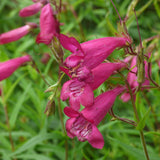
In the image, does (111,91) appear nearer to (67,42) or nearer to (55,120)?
(67,42)

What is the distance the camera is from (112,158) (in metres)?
1.73

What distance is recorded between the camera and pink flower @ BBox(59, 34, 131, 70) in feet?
2.60

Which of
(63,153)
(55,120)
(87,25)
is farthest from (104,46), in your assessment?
(87,25)

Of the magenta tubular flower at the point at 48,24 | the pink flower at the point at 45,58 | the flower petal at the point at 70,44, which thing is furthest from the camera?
the pink flower at the point at 45,58

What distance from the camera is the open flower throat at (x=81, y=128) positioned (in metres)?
0.87

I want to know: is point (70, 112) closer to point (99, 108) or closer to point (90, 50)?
point (99, 108)

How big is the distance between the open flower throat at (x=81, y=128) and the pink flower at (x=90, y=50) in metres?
0.21

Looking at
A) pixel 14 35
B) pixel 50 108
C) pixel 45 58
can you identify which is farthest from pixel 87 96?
pixel 45 58

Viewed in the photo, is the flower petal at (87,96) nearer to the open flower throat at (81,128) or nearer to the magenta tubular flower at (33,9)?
the open flower throat at (81,128)

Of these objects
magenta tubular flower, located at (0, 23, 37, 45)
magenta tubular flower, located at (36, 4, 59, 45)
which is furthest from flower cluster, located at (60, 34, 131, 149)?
magenta tubular flower, located at (0, 23, 37, 45)

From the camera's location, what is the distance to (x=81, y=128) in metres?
0.89

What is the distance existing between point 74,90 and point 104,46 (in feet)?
0.59

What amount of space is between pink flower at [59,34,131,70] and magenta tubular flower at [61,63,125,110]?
0.12ft

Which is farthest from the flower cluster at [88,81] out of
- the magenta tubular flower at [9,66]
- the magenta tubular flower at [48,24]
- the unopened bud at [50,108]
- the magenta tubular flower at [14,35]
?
the magenta tubular flower at [14,35]
